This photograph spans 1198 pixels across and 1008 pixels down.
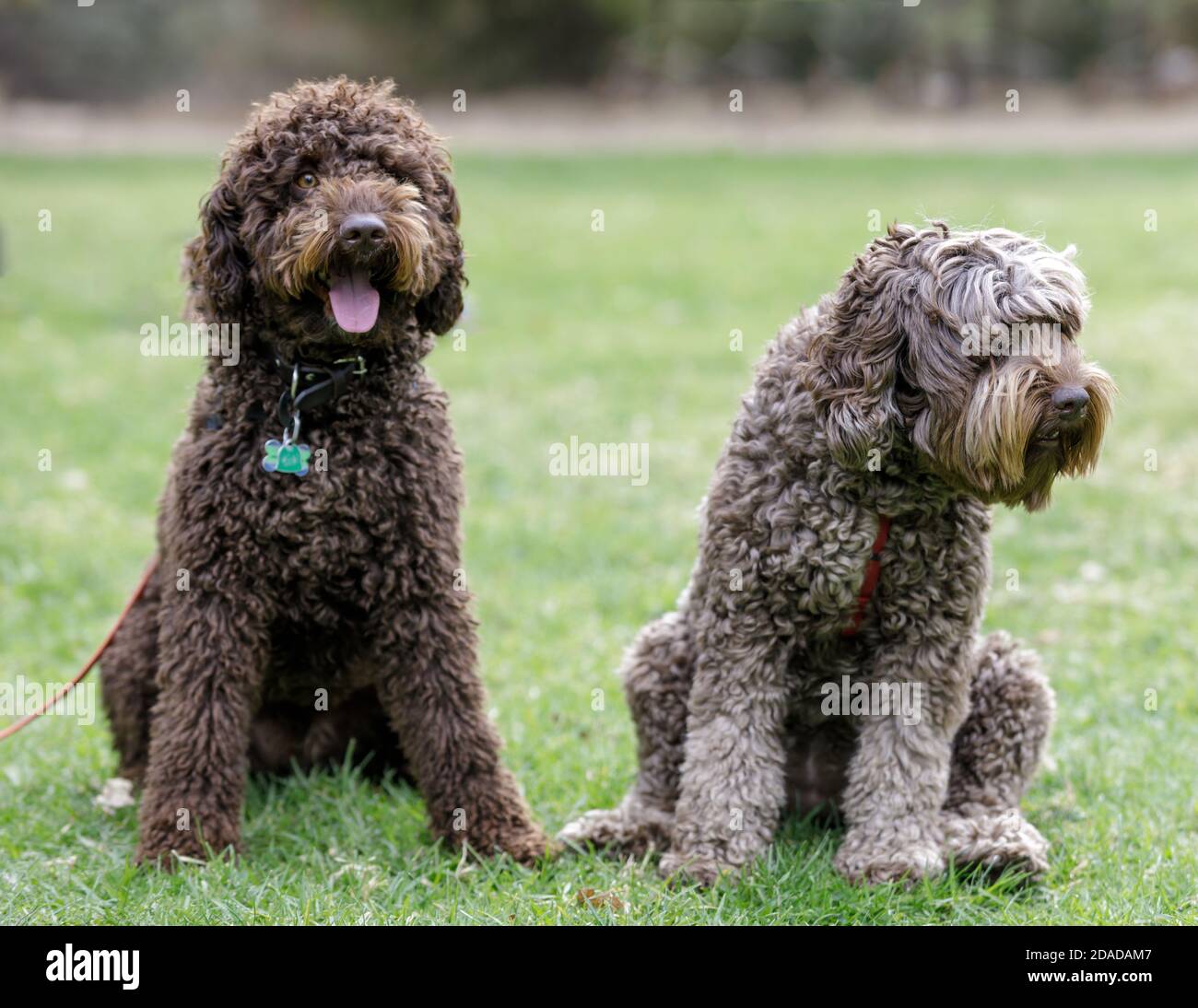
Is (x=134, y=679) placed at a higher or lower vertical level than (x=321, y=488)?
lower

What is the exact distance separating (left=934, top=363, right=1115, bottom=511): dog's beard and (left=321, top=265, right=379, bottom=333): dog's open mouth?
1.62 metres

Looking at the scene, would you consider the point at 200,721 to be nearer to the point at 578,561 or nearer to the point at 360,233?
the point at 360,233

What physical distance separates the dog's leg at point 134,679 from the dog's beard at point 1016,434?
8.70 feet

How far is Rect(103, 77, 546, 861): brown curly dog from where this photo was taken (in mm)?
4055

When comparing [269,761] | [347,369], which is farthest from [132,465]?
[347,369]

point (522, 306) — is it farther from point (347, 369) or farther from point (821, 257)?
point (347, 369)

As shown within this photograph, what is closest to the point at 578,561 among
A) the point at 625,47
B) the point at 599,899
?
the point at 599,899

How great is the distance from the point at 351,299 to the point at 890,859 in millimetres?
2228

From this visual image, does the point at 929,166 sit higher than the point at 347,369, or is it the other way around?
the point at 929,166

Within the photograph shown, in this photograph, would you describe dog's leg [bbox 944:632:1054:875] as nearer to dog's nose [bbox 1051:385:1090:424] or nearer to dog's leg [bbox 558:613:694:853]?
dog's leg [bbox 558:613:694:853]

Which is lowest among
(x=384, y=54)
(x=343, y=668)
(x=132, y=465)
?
(x=343, y=668)

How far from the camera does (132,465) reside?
29.1ft

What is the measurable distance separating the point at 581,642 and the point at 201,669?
7.67 ft

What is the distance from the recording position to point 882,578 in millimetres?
4059
